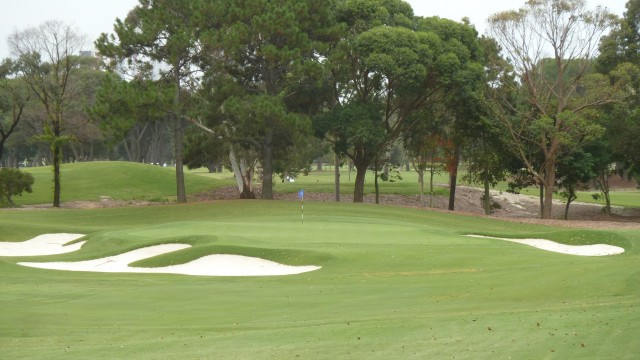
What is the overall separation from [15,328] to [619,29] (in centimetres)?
6055

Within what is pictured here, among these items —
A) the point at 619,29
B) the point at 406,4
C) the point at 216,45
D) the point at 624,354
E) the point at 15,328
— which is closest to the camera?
the point at 624,354

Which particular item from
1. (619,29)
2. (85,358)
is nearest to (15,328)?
(85,358)

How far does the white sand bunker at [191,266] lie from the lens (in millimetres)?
23203

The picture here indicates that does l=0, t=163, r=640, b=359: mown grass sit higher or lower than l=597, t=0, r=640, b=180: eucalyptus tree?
lower

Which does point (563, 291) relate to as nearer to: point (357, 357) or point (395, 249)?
point (357, 357)

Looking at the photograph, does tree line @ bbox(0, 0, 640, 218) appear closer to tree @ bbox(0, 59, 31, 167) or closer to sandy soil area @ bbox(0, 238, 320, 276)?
tree @ bbox(0, 59, 31, 167)

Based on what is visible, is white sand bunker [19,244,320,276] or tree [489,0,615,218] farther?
tree [489,0,615,218]

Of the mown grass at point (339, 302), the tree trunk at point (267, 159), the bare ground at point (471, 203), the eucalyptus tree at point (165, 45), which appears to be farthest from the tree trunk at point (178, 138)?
the mown grass at point (339, 302)

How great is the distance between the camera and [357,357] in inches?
400

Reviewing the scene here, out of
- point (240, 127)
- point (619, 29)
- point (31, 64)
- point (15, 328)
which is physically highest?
point (619, 29)

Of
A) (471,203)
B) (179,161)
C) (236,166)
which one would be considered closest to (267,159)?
(179,161)

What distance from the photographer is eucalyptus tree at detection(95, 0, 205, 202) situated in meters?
50.1

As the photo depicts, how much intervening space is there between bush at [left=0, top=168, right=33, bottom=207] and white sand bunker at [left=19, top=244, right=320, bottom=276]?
1278 inches

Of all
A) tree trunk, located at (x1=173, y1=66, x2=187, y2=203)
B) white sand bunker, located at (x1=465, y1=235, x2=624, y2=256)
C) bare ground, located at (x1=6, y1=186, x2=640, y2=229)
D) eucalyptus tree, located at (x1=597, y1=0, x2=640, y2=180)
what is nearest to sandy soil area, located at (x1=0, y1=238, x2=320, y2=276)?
white sand bunker, located at (x1=465, y1=235, x2=624, y2=256)
